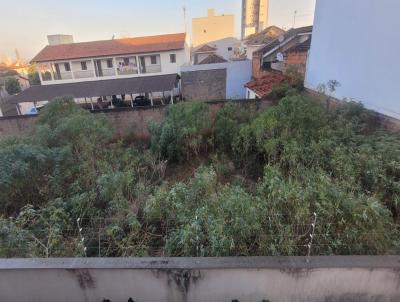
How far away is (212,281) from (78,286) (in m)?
1.00

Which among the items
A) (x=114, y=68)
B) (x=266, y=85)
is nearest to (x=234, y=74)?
(x=266, y=85)

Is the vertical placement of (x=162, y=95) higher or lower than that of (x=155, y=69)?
lower

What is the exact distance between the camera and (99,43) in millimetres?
16203

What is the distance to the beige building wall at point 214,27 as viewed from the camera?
3281 centimetres

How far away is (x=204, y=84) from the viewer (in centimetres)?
1228

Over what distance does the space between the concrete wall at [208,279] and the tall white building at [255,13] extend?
57.2m

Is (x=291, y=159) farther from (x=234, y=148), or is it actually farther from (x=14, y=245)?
(x=14, y=245)

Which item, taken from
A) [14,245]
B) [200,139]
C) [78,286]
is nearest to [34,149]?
[14,245]

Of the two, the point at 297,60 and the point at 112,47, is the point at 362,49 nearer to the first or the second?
the point at 297,60

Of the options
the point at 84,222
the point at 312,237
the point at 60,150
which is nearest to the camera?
the point at 312,237

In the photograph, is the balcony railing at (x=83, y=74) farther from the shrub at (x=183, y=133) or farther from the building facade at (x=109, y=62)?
the shrub at (x=183, y=133)

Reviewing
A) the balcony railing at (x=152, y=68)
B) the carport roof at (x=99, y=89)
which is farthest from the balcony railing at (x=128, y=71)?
the carport roof at (x=99, y=89)

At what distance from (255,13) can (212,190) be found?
59.1 meters

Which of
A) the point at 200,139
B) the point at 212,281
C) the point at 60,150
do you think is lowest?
the point at 200,139
